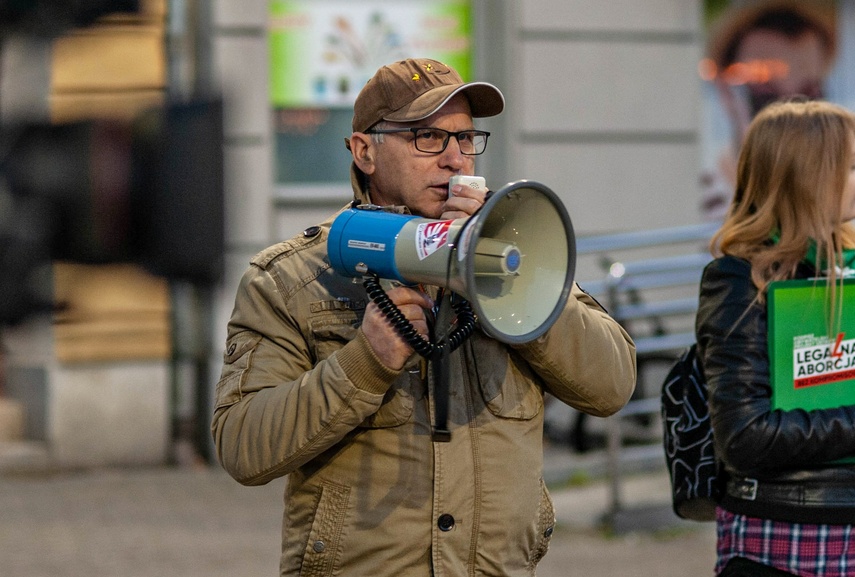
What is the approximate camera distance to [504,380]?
2.79 metres

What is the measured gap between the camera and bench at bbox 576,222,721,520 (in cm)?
681

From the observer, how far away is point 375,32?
8.75 m

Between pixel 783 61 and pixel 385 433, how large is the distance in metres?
7.64

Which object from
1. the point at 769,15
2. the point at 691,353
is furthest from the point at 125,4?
the point at 691,353

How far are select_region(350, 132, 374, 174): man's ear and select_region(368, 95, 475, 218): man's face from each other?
0.09 feet

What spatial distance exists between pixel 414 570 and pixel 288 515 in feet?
1.06

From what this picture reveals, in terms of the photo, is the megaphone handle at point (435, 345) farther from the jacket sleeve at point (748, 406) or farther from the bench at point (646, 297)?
the bench at point (646, 297)

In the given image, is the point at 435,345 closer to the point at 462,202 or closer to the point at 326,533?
the point at 462,202

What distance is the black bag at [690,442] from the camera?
341 cm

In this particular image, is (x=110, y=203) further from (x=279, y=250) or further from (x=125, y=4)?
(x=279, y=250)

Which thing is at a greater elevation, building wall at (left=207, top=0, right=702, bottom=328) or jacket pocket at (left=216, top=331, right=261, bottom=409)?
building wall at (left=207, top=0, right=702, bottom=328)

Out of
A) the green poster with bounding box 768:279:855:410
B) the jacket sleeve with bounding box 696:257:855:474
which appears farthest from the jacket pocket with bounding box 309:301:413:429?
the green poster with bounding box 768:279:855:410

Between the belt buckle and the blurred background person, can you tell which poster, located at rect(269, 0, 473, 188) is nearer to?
the blurred background person

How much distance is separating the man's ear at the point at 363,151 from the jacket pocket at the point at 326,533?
0.71 metres
